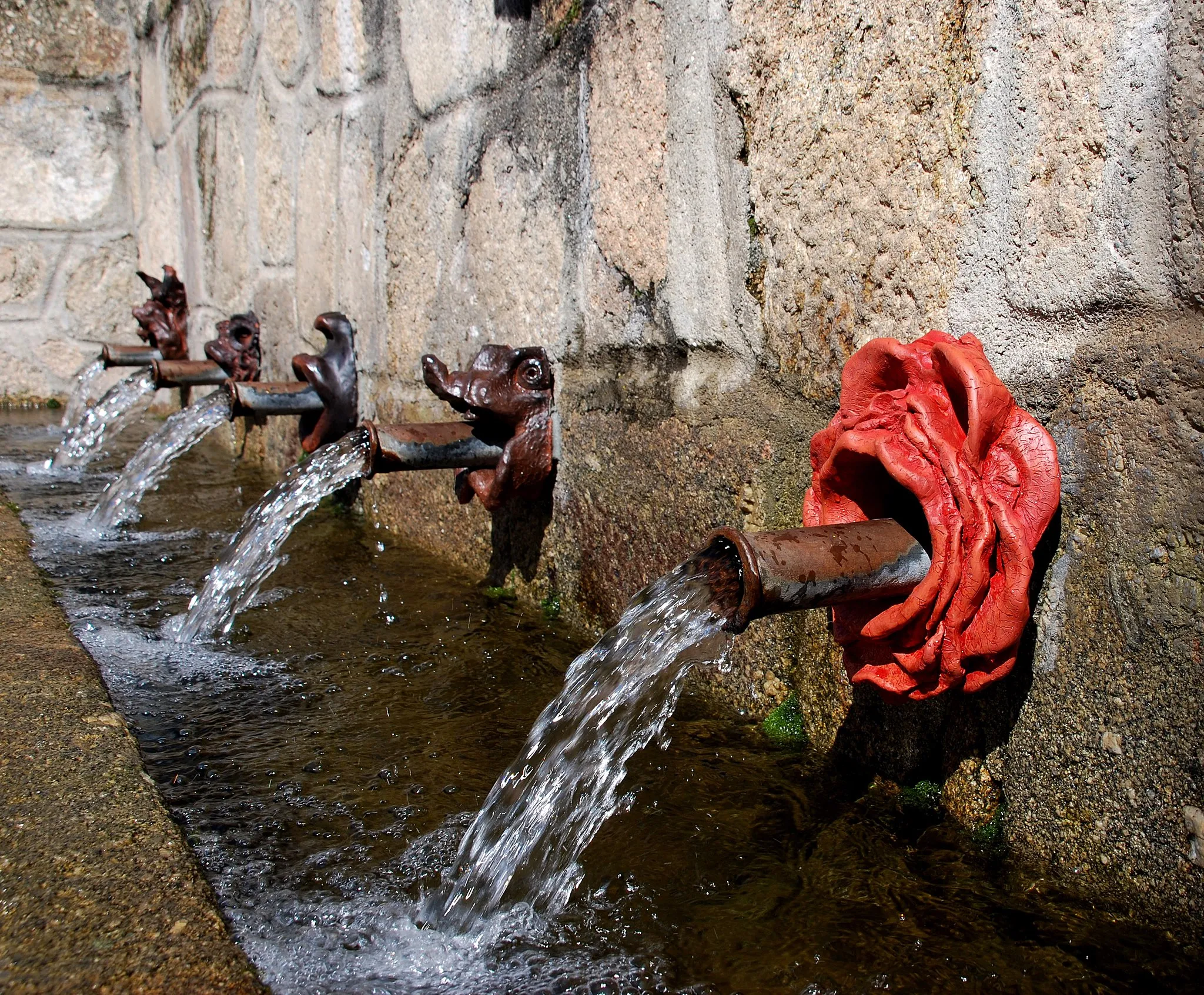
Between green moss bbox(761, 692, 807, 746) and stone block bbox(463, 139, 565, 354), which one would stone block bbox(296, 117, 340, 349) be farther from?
green moss bbox(761, 692, 807, 746)

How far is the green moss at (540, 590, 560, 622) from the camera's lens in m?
1.99

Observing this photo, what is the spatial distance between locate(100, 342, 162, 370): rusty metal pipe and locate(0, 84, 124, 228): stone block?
98 cm

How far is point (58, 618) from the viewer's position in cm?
165

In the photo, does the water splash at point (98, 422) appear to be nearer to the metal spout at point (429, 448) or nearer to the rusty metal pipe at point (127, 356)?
the rusty metal pipe at point (127, 356)

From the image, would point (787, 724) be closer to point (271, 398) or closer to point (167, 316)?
point (271, 398)

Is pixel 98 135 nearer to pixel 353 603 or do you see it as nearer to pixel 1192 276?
pixel 353 603

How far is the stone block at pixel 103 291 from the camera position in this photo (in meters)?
4.82

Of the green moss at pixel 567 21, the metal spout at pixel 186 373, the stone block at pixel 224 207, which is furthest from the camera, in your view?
the stone block at pixel 224 207

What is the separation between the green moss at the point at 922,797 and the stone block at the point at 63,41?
16.0 ft

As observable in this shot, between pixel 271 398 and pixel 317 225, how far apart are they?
591 millimetres

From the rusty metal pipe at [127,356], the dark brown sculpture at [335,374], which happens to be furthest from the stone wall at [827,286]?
the rusty metal pipe at [127,356]

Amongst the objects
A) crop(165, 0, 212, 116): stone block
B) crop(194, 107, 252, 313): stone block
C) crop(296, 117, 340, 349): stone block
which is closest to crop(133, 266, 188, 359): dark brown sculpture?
crop(194, 107, 252, 313): stone block

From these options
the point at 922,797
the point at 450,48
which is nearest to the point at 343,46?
the point at 450,48

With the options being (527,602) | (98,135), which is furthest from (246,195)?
(527,602)
